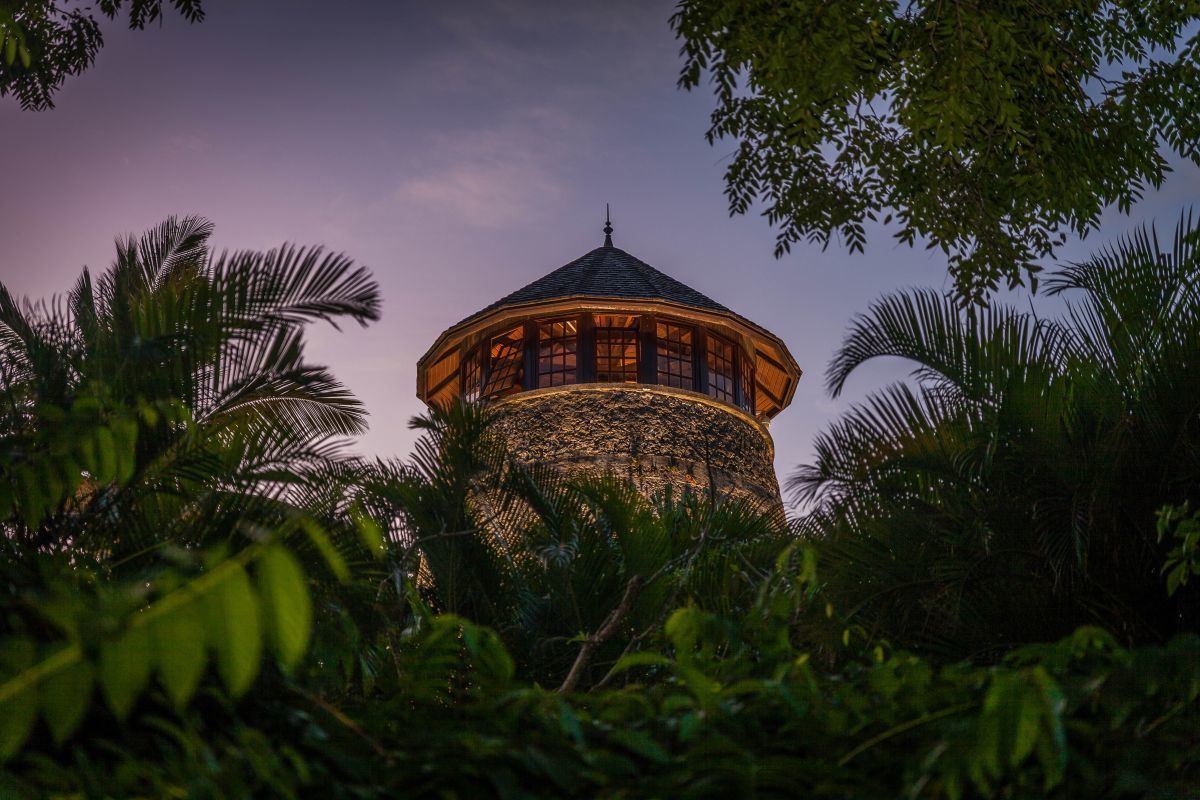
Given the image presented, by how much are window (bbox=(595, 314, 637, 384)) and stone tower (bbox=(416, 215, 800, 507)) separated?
0.01 metres

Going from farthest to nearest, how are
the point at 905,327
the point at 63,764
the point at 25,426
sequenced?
the point at 905,327, the point at 25,426, the point at 63,764

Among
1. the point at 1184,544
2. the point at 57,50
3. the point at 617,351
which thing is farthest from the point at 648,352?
the point at 1184,544

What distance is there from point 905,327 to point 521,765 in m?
3.60

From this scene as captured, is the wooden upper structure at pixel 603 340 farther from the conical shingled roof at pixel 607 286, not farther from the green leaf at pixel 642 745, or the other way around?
the green leaf at pixel 642 745

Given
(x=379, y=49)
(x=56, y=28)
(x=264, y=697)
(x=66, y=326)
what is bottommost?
(x=264, y=697)

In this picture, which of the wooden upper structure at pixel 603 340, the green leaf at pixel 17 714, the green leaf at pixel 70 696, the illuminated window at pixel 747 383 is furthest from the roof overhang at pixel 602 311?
the green leaf at pixel 70 696

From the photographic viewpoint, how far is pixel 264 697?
281cm

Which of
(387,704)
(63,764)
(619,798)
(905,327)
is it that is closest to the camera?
(619,798)

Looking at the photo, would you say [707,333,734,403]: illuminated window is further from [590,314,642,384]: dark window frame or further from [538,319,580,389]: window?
[538,319,580,389]: window

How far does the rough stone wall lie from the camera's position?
1600 centimetres

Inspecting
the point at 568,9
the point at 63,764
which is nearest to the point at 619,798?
the point at 63,764

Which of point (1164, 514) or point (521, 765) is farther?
point (1164, 514)

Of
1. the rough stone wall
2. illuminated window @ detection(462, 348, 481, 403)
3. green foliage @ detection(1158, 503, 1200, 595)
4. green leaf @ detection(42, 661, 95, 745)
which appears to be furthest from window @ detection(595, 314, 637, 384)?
green leaf @ detection(42, 661, 95, 745)

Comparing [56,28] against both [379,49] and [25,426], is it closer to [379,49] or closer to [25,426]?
[379,49]
